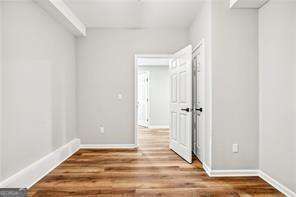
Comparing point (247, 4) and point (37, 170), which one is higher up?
point (247, 4)

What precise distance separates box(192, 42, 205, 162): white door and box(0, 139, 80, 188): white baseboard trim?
2443 millimetres

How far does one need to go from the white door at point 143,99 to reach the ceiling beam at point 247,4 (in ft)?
20.8

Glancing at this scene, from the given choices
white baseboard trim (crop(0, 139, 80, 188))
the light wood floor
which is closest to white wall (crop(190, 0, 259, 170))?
the light wood floor

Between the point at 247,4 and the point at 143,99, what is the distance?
22.8 ft

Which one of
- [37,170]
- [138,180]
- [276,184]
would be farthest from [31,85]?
[276,184]

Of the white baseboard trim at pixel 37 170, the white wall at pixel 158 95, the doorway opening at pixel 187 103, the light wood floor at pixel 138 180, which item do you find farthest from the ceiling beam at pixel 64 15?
the white wall at pixel 158 95

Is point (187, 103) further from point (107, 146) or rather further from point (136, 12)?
point (107, 146)

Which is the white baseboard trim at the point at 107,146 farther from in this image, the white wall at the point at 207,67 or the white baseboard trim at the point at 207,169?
the white wall at the point at 207,67

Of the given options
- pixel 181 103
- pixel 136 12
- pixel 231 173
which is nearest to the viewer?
pixel 231 173

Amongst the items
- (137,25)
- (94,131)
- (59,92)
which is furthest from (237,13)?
(94,131)

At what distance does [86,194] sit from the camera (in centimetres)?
285

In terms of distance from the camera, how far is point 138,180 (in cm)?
332

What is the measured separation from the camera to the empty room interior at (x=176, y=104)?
283 centimetres

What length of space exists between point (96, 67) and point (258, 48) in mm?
3393
